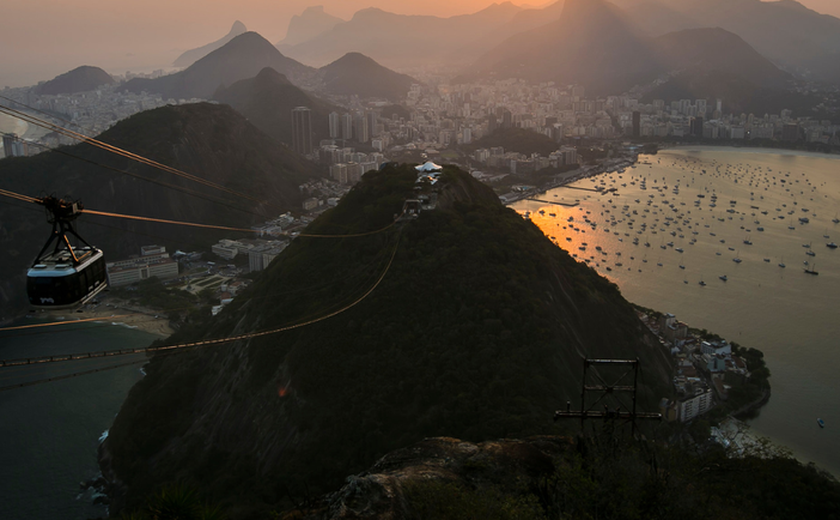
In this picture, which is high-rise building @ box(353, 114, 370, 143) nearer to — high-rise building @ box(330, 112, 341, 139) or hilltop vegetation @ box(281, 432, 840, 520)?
high-rise building @ box(330, 112, 341, 139)

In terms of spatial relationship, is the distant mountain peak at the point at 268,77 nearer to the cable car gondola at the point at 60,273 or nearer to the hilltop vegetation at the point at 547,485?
the cable car gondola at the point at 60,273

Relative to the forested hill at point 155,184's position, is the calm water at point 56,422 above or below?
below

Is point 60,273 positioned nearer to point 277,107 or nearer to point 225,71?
point 277,107

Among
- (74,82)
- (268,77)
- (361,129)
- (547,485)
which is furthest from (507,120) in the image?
(74,82)

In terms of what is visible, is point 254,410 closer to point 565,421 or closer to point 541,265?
point 565,421

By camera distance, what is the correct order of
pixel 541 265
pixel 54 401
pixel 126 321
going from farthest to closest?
1. pixel 126 321
2. pixel 54 401
3. pixel 541 265

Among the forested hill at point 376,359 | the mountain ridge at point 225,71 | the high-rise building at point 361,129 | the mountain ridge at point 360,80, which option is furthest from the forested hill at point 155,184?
the mountain ridge at point 225,71

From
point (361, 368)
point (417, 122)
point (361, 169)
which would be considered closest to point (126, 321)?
point (361, 368)
